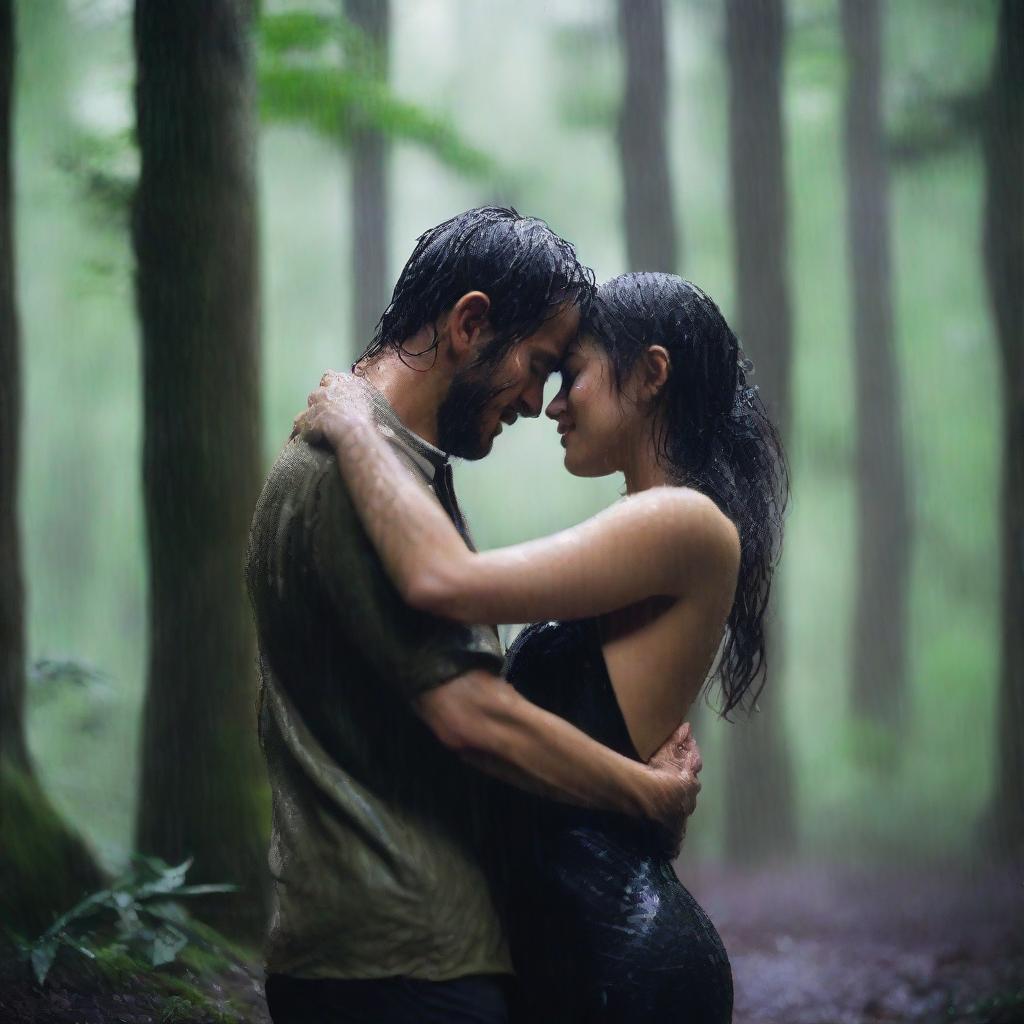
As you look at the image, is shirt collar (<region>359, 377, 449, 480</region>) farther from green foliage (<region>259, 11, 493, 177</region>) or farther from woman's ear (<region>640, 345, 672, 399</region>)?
green foliage (<region>259, 11, 493, 177</region>)

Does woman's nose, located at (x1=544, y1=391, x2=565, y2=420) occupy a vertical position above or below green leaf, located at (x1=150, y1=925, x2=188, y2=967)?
above

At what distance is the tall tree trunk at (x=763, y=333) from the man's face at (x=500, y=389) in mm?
5021

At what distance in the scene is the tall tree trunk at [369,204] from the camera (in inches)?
278

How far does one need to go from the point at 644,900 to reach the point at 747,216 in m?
6.02

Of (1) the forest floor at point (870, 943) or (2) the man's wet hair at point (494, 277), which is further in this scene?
(1) the forest floor at point (870, 943)

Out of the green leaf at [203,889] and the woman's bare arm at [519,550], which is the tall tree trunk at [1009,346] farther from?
the woman's bare arm at [519,550]

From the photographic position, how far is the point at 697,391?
1947mm

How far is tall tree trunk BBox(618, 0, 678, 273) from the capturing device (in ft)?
23.7

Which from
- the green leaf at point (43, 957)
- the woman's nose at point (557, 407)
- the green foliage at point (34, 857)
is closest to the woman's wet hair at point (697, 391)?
the woman's nose at point (557, 407)

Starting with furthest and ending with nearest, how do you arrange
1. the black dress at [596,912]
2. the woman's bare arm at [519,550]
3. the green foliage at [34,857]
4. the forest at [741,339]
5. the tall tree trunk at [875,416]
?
the tall tree trunk at [875,416], the forest at [741,339], the green foliage at [34,857], the black dress at [596,912], the woman's bare arm at [519,550]

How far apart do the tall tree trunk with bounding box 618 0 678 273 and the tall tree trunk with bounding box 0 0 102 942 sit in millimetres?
4061

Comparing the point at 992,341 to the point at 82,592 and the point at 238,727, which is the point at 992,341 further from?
the point at 82,592

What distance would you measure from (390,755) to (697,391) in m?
0.79

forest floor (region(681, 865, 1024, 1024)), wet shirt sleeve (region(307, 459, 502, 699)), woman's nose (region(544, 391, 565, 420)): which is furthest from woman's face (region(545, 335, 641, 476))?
forest floor (region(681, 865, 1024, 1024))
